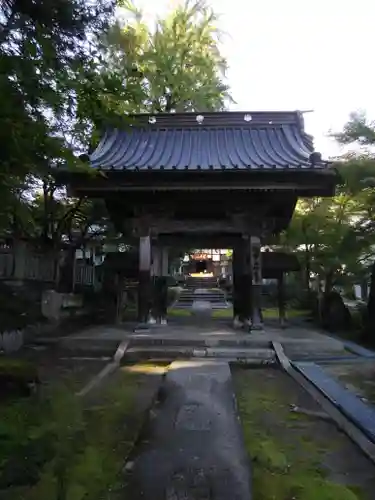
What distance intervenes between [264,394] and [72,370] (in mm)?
3348

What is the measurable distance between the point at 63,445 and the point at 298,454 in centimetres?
201

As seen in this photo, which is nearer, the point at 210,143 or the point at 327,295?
the point at 210,143

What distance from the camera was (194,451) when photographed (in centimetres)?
392

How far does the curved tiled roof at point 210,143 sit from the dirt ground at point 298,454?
5.84 meters

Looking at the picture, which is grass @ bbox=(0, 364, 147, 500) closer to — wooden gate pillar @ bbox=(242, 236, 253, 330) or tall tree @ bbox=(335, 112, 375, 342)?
wooden gate pillar @ bbox=(242, 236, 253, 330)

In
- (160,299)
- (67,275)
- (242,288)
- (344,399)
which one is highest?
(67,275)

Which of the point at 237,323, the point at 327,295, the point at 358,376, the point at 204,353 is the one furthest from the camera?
the point at 327,295

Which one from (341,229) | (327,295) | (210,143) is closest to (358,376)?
(341,229)

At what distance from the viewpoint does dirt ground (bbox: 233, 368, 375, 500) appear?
134 inches

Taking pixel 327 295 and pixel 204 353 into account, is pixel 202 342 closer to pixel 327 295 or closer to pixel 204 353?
pixel 204 353

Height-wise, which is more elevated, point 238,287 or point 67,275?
point 67,275

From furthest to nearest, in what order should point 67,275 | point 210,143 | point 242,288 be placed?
point 67,275 → point 210,143 → point 242,288

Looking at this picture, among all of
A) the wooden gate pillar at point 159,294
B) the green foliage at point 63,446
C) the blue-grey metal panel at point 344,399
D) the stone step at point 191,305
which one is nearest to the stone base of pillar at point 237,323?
the wooden gate pillar at point 159,294

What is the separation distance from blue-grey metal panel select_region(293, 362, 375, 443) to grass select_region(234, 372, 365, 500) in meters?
0.43
